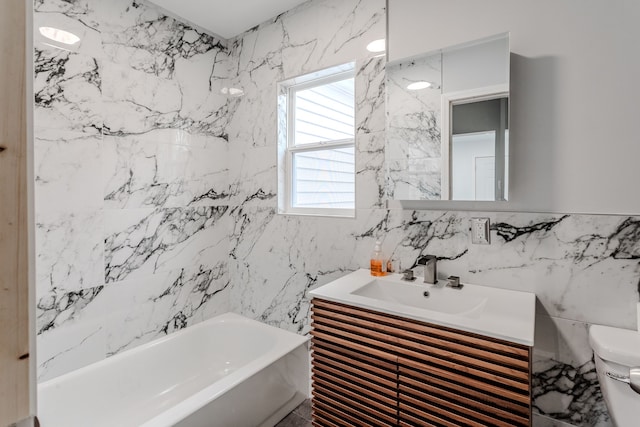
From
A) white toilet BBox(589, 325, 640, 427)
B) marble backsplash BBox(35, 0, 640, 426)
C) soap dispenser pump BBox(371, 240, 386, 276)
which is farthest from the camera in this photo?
soap dispenser pump BBox(371, 240, 386, 276)

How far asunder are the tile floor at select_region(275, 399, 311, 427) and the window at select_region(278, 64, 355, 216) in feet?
3.99

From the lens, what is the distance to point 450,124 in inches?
61.6

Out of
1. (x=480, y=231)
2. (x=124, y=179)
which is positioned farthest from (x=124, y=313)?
(x=480, y=231)

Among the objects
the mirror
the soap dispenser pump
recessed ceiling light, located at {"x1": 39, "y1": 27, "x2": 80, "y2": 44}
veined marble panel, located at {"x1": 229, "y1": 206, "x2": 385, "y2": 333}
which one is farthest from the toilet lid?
recessed ceiling light, located at {"x1": 39, "y1": 27, "x2": 80, "y2": 44}

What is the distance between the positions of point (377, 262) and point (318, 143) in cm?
92

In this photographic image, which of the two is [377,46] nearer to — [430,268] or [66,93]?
[430,268]

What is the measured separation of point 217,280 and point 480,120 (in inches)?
81.9

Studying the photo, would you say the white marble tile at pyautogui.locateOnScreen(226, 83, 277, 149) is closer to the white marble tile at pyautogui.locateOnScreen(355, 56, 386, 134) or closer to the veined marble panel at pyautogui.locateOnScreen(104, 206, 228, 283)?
the veined marble panel at pyautogui.locateOnScreen(104, 206, 228, 283)

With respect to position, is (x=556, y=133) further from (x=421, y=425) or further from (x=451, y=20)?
(x=421, y=425)

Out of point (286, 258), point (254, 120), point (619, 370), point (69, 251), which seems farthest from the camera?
point (254, 120)

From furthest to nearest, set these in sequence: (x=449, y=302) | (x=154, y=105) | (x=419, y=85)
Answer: (x=154, y=105), (x=419, y=85), (x=449, y=302)

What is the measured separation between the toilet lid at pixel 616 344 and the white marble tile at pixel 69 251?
2.37 meters

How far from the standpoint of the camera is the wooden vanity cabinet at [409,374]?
1.06 meters

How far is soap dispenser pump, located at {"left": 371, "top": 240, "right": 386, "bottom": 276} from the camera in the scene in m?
1.77
